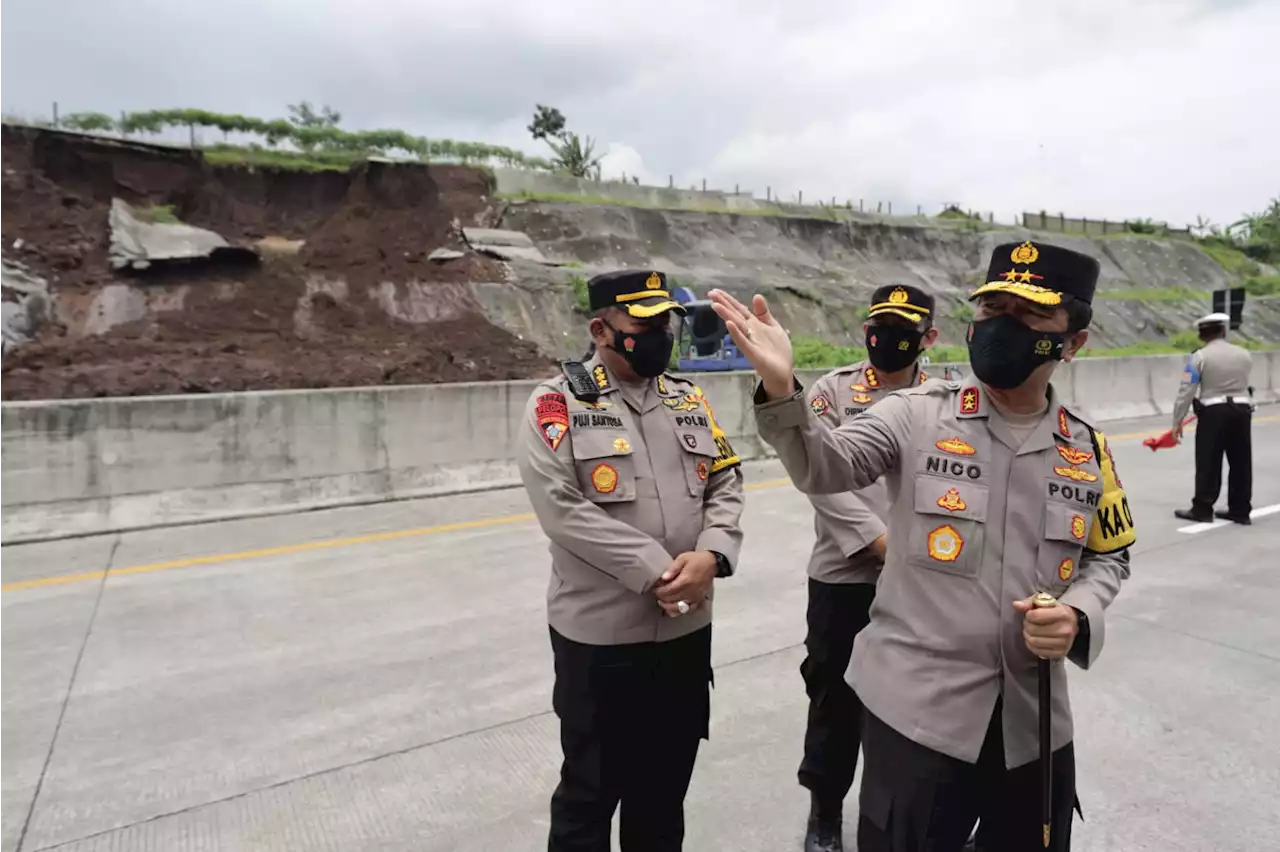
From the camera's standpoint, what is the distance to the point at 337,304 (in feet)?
66.8

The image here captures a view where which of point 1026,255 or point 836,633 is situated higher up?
point 1026,255

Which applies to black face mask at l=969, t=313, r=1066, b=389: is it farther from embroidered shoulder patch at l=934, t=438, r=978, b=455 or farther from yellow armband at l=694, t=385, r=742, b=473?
yellow armband at l=694, t=385, r=742, b=473

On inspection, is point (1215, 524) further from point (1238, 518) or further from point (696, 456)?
point (696, 456)

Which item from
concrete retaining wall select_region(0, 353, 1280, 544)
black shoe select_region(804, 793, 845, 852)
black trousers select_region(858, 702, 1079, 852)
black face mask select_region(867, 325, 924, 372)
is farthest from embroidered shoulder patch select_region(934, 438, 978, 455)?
concrete retaining wall select_region(0, 353, 1280, 544)

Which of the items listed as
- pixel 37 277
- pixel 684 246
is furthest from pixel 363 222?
pixel 684 246

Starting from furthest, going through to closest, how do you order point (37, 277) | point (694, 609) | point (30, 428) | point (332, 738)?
point (37, 277) → point (30, 428) → point (332, 738) → point (694, 609)

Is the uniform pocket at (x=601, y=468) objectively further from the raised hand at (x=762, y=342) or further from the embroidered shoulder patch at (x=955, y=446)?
the embroidered shoulder patch at (x=955, y=446)

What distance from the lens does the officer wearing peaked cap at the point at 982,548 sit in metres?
1.94

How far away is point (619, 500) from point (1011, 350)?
1.20 meters

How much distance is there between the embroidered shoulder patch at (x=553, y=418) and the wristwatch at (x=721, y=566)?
61 centimetres

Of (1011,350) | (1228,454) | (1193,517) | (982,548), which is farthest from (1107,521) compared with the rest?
(1228,454)

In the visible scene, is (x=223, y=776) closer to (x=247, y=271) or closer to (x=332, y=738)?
(x=332, y=738)

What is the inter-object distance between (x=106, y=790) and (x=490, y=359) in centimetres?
1490

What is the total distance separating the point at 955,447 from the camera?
2.04 m
